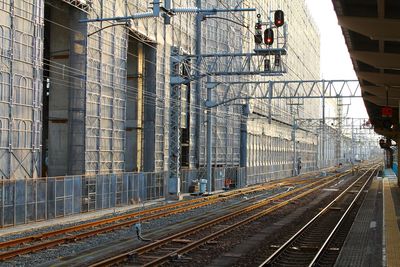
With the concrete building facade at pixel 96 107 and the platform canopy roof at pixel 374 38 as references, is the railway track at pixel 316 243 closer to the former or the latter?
the platform canopy roof at pixel 374 38

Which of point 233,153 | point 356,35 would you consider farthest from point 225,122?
point 356,35

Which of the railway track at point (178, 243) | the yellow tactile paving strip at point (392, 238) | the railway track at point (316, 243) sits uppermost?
the yellow tactile paving strip at point (392, 238)

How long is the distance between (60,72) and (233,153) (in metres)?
28.7

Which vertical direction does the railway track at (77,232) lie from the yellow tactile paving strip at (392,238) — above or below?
below

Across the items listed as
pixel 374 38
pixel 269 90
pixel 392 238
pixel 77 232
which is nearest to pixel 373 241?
pixel 392 238

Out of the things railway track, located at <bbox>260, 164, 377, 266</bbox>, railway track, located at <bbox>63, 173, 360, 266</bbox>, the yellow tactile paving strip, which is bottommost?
railway track, located at <bbox>260, 164, 377, 266</bbox>

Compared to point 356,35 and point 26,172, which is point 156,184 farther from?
point 356,35

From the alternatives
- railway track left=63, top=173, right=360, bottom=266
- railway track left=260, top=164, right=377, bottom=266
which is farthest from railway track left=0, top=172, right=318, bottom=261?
railway track left=260, top=164, right=377, bottom=266

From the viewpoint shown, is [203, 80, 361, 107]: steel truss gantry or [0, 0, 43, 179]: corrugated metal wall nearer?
[0, 0, 43, 179]: corrugated metal wall

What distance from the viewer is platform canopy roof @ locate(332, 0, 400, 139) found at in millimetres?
14539

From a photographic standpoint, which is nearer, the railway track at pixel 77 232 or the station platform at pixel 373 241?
the station platform at pixel 373 241

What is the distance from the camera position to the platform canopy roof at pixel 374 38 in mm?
14539

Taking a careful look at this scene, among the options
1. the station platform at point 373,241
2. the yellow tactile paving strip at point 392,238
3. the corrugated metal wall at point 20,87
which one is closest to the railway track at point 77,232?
the corrugated metal wall at point 20,87

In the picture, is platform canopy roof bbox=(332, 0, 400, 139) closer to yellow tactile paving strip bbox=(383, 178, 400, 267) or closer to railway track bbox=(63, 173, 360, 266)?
yellow tactile paving strip bbox=(383, 178, 400, 267)
